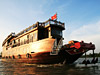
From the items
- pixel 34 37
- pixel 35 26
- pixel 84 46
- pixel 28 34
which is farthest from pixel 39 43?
pixel 84 46

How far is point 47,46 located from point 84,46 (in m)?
4.54

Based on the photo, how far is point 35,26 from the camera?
672 inches

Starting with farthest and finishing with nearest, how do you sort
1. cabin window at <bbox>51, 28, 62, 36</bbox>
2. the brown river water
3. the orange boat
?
cabin window at <bbox>51, 28, 62, 36</bbox>
the orange boat
the brown river water

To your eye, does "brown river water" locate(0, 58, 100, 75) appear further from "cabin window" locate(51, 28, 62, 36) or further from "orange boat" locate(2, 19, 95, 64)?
"cabin window" locate(51, 28, 62, 36)

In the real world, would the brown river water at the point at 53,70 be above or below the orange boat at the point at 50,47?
below

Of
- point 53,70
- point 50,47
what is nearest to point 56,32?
point 50,47

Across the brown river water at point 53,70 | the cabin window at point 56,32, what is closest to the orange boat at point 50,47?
the cabin window at point 56,32

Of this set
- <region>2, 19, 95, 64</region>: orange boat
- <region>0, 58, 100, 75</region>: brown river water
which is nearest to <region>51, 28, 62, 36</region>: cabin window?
<region>2, 19, 95, 64</region>: orange boat

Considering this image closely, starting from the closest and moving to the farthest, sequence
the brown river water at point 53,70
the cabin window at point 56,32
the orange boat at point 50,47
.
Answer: the brown river water at point 53,70 → the orange boat at point 50,47 → the cabin window at point 56,32

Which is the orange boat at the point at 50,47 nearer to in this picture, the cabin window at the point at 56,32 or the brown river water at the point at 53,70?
the cabin window at the point at 56,32

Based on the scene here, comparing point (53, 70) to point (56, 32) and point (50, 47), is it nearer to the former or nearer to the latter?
point (50, 47)

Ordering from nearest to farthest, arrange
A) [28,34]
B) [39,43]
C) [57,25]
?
[39,43], [57,25], [28,34]

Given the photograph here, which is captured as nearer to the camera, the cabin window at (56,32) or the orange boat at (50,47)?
the orange boat at (50,47)

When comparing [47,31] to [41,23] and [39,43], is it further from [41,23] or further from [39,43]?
[39,43]
